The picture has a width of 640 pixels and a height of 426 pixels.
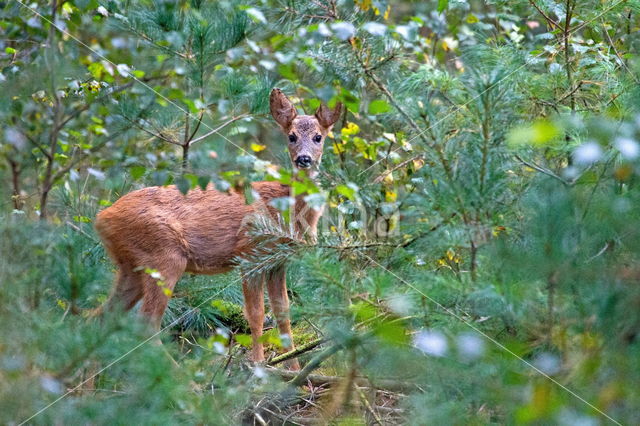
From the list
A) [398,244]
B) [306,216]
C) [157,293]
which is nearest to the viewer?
[398,244]

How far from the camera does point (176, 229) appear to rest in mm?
5758

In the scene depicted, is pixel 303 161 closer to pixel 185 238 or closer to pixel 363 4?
pixel 185 238

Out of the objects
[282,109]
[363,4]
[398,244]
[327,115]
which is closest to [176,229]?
[282,109]

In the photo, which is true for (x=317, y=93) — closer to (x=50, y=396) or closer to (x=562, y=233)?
(x=562, y=233)

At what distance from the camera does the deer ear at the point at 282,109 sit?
6.26 m

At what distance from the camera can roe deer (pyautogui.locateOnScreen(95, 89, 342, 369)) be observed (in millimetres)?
5613

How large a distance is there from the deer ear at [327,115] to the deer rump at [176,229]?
0.79m

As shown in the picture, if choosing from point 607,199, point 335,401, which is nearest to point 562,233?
point 607,199

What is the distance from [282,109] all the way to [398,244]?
8.99 ft

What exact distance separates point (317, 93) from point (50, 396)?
1890 millimetres

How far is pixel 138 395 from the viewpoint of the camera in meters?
2.90

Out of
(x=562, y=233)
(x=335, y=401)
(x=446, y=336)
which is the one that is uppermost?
(x=562, y=233)

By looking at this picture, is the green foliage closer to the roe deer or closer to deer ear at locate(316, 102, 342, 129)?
the roe deer

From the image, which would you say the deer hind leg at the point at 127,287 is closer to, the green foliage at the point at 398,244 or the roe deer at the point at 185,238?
the roe deer at the point at 185,238
